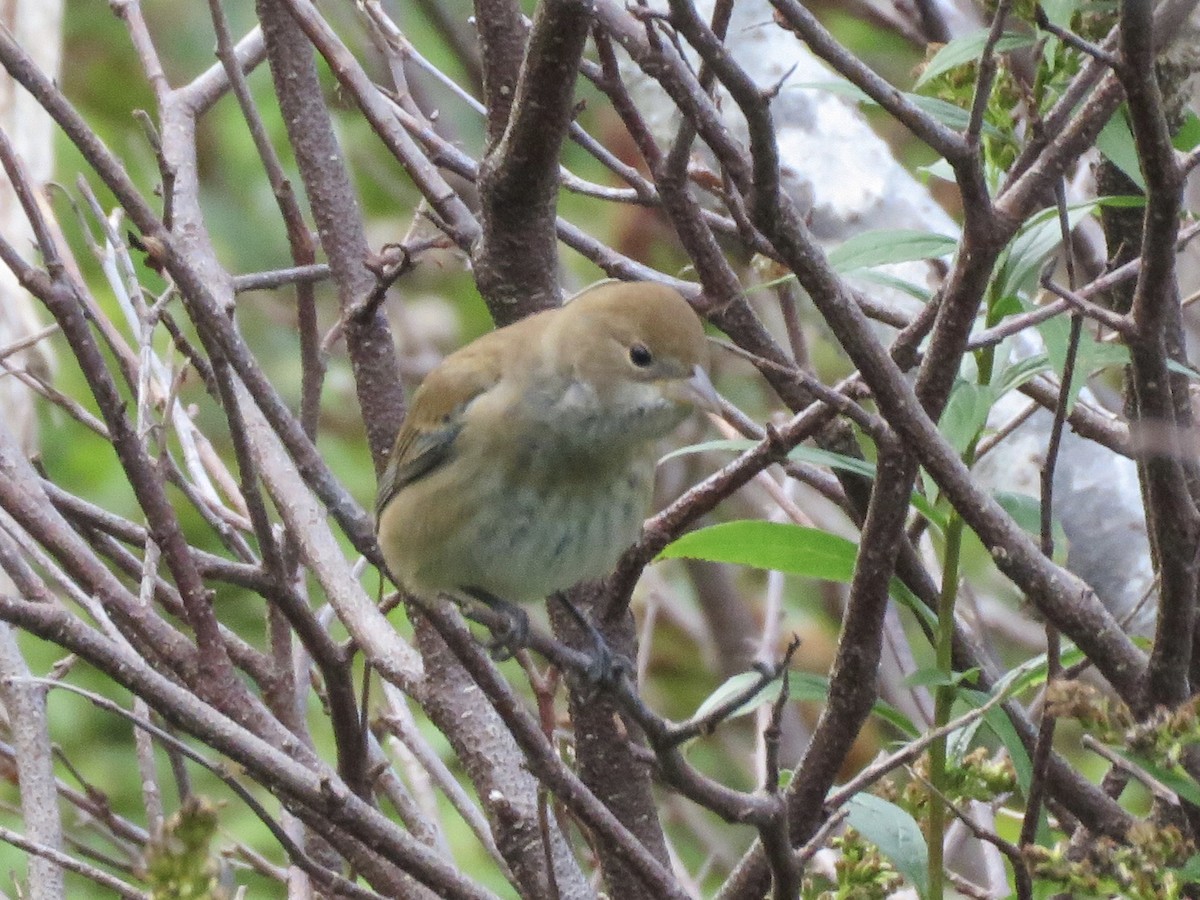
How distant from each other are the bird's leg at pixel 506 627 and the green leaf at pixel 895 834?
54 cm

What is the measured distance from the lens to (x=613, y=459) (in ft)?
8.19

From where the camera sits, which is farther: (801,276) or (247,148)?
(247,148)

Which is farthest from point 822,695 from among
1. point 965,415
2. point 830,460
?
point 965,415

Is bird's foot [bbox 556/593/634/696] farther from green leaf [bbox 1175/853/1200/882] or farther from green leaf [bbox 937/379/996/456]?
green leaf [bbox 1175/853/1200/882]

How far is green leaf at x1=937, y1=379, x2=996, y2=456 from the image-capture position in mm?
1812

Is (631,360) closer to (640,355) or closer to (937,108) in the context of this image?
(640,355)

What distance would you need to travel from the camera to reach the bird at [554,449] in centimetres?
237

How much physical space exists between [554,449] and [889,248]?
77 cm

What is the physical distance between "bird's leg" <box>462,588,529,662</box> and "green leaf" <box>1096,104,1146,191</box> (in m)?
0.99

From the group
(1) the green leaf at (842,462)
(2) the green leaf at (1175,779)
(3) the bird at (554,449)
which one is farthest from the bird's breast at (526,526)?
(2) the green leaf at (1175,779)

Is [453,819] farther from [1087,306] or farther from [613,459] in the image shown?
[1087,306]

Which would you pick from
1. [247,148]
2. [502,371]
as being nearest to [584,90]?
[247,148]

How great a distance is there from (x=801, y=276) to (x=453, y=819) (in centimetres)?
314

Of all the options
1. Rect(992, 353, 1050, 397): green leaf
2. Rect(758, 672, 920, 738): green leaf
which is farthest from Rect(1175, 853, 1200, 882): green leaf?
Rect(992, 353, 1050, 397): green leaf
